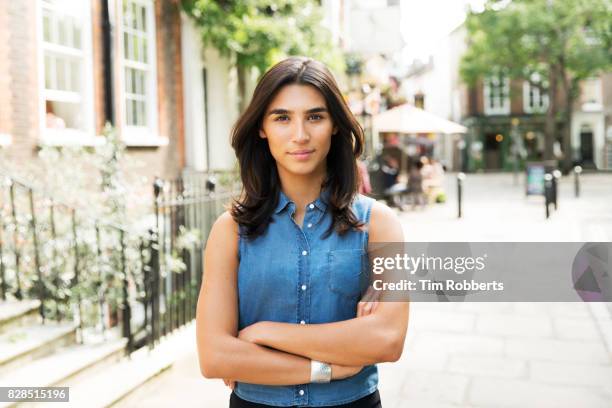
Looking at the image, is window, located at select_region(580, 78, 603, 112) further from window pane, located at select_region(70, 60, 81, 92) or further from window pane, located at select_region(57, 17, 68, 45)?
window pane, located at select_region(57, 17, 68, 45)

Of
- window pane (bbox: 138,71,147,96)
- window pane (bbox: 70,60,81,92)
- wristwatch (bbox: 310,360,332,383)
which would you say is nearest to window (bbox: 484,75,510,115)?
window pane (bbox: 138,71,147,96)

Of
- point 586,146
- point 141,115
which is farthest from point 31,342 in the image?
point 586,146

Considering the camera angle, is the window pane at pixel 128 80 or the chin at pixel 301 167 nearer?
the chin at pixel 301 167

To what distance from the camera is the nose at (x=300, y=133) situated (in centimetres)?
162

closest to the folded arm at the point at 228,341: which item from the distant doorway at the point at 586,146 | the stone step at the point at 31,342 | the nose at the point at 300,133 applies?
the nose at the point at 300,133

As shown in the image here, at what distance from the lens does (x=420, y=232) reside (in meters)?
11.9

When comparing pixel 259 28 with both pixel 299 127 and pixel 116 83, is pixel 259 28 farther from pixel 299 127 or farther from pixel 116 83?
pixel 299 127

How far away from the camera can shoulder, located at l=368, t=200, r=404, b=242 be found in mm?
1714

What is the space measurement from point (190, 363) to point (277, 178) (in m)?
3.68

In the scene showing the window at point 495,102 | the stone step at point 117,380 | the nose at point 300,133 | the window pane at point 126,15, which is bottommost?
the stone step at point 117,380

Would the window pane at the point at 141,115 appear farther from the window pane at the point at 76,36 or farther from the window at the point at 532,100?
the window at the point at 532,100

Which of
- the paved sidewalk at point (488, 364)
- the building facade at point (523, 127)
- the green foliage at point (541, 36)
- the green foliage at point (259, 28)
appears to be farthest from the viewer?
the building facade at point (523, 127)

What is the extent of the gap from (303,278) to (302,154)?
12.7 inches

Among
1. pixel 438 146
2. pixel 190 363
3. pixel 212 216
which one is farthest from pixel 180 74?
pixel 438 146
